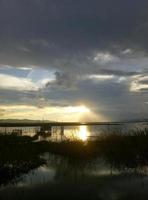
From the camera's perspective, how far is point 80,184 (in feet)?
45.3

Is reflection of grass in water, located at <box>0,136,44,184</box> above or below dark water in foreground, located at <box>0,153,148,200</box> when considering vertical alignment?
above

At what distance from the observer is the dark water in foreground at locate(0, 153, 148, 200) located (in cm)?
1201

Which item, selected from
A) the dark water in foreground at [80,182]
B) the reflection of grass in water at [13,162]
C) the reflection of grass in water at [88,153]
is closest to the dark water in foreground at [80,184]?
the dark water in foreground at [80,182]

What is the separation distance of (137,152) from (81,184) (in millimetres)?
6643

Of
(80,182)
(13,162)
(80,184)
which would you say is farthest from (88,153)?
(80,184)

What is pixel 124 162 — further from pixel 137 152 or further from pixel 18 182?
pixel 18 182

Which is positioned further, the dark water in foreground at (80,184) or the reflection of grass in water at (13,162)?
the reflection of grass in water at (13,162)

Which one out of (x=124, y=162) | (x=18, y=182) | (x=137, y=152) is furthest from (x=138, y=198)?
(x=137, y=152)

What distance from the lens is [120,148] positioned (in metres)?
20.8

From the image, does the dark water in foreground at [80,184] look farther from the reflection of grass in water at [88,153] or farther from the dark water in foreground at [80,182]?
the reflection of grass in water at [88,153]

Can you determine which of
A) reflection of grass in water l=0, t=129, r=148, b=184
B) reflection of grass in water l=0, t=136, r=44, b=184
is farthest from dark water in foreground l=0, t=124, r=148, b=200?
reflection of grass in water l=0, t=129, r=148, b=184

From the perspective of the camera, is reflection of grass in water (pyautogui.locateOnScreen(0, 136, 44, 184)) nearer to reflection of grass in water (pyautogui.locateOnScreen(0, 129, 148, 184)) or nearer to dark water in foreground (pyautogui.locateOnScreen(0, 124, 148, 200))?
reflection of grass in water (pyautogui.locateOnScreen(0, 129, 148, 184))

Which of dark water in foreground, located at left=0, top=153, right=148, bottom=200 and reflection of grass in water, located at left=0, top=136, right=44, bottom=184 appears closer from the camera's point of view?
dark water in foreground, located at left=0, top=153, right=148, bottom=200

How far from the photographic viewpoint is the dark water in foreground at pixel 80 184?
1201 cm
